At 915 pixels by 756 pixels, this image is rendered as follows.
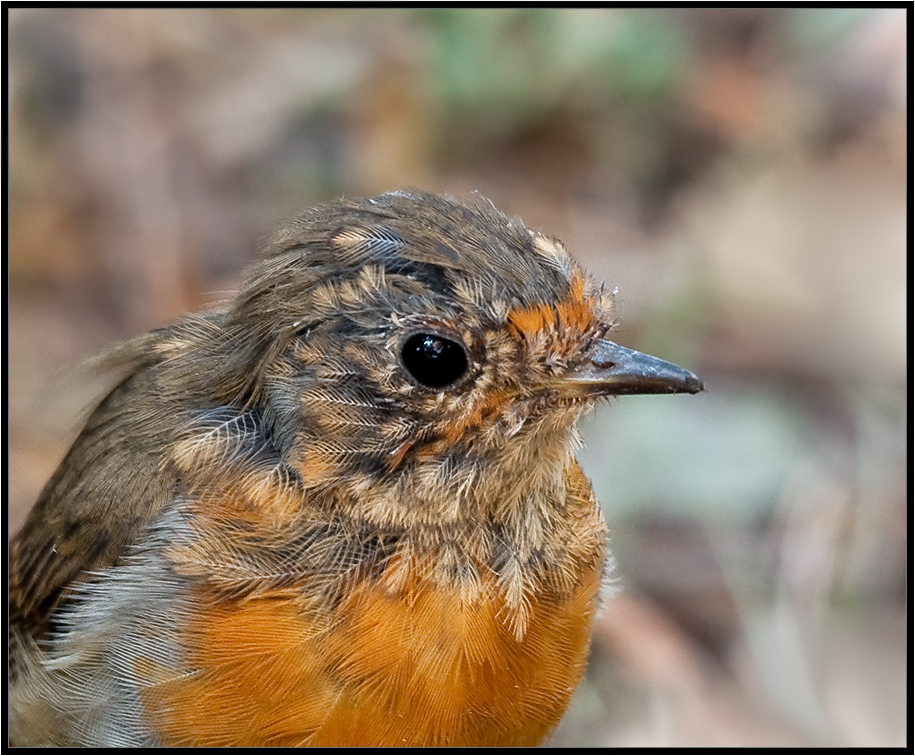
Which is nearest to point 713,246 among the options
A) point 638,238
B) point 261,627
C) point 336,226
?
point 638,238

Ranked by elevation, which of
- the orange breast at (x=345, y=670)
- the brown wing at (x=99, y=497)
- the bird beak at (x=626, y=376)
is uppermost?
the bird beak at (x=626, y=376)

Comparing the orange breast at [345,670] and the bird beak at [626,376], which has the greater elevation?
the bird beak at [626,376]

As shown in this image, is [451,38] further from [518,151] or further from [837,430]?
[837,430]

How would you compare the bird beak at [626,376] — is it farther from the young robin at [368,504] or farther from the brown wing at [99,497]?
the brown wing at [99,497]

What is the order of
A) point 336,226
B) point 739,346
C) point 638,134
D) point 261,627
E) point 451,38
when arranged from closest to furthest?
1. point 261,627
2. point 336,226
3. point 739,346
4. point 451,38
5. point 638,134

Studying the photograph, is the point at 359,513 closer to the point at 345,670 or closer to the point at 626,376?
the point at 345,670

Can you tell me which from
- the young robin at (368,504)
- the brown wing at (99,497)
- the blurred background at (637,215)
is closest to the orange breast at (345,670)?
the young robin at (368,504)

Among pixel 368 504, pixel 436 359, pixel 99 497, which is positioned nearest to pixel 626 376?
pixel 436 359
